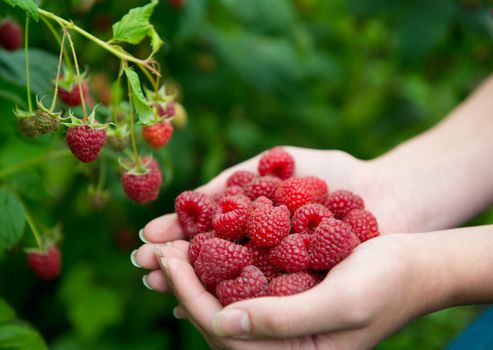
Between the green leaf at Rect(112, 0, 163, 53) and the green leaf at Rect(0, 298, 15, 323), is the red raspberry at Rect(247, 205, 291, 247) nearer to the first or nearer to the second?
the green leaf at Rect(112, 0, 163, 53)

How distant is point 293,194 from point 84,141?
2.34 ft

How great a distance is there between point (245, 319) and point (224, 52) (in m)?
1.83

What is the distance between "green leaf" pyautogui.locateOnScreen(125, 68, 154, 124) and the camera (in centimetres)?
122

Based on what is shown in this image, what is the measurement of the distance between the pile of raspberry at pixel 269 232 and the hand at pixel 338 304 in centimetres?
8

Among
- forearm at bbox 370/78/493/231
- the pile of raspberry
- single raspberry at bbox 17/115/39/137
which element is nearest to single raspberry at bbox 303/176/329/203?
the pile of raspberry

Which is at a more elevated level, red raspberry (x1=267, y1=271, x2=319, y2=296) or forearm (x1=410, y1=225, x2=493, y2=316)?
forearm (x1=410, y1=225, x2=493, y2=316)

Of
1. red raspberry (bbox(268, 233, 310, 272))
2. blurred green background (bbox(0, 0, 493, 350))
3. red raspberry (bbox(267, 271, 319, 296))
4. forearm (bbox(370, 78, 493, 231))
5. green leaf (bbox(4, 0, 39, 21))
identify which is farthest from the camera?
blurred green background (bbox(0, 0, 493, 350))

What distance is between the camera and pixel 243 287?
1.39m

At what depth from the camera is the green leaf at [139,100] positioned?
48.1 inches

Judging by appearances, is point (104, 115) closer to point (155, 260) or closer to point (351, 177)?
point (155, 260)

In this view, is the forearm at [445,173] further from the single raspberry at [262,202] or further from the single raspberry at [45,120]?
the single raspberry at [45,120]

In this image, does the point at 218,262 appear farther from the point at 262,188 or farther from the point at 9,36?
the point at 9,36

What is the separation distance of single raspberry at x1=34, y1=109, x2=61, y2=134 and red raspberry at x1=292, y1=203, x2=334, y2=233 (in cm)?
75

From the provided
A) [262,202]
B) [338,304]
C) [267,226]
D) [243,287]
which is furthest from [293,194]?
[338,304]
